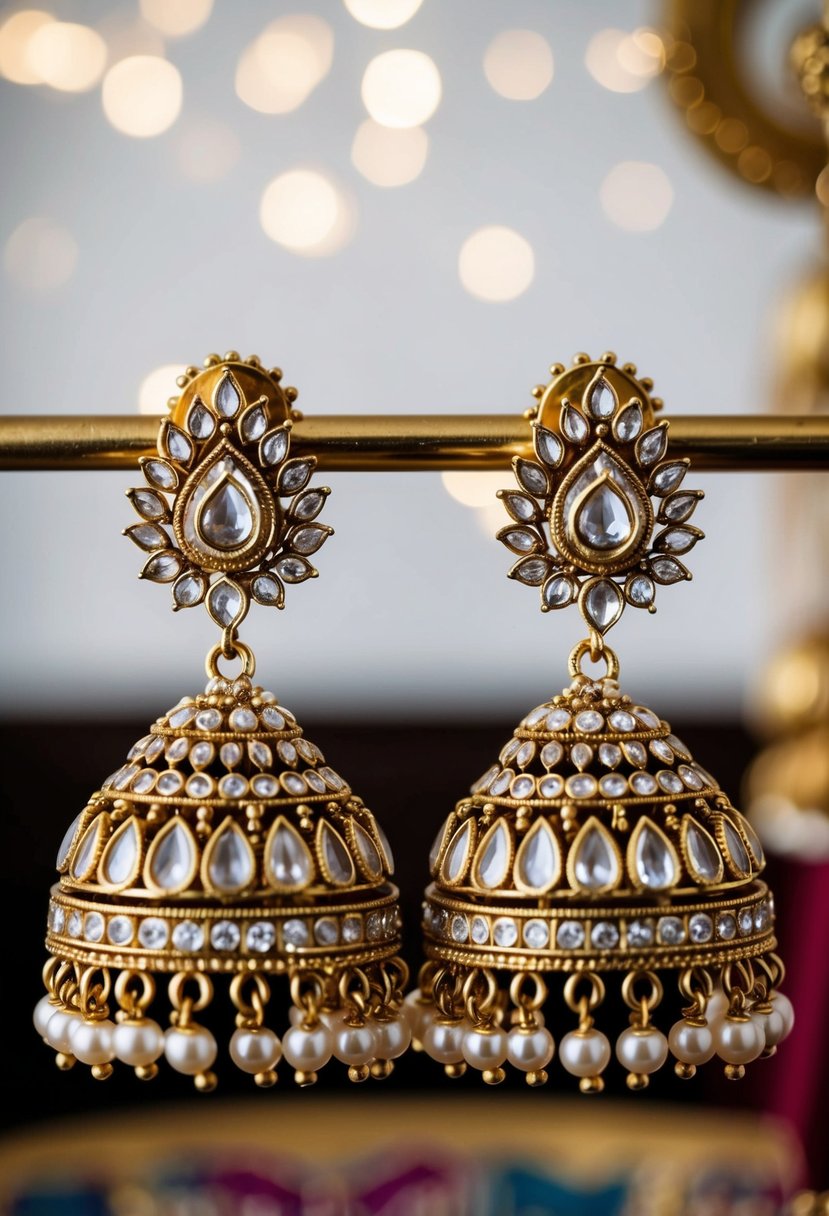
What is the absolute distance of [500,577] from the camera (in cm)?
282

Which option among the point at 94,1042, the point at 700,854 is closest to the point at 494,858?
the point at 700,854

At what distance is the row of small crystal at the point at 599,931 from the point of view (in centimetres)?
72

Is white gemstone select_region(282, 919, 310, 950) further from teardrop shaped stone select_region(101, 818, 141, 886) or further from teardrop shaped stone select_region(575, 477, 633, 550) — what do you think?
teardrop shaped stone select_region(575, 477, 633, 550)

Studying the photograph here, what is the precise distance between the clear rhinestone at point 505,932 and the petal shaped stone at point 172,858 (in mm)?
147

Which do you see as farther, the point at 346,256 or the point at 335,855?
Result: the point at 346,256

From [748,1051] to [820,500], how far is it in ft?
3.28

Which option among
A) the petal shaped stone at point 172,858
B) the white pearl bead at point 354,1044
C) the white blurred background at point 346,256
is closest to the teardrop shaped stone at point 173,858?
the petal shaped stone at point 172,858

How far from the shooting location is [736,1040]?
75cm

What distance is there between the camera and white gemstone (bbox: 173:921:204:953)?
27.5 inches

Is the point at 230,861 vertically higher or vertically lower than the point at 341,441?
lower

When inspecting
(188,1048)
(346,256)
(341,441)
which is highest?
(346,256)

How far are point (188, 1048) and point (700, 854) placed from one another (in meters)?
0.26

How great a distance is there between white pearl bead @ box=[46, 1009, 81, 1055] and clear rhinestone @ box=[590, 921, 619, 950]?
25cm

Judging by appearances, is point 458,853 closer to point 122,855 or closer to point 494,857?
point 494,857
